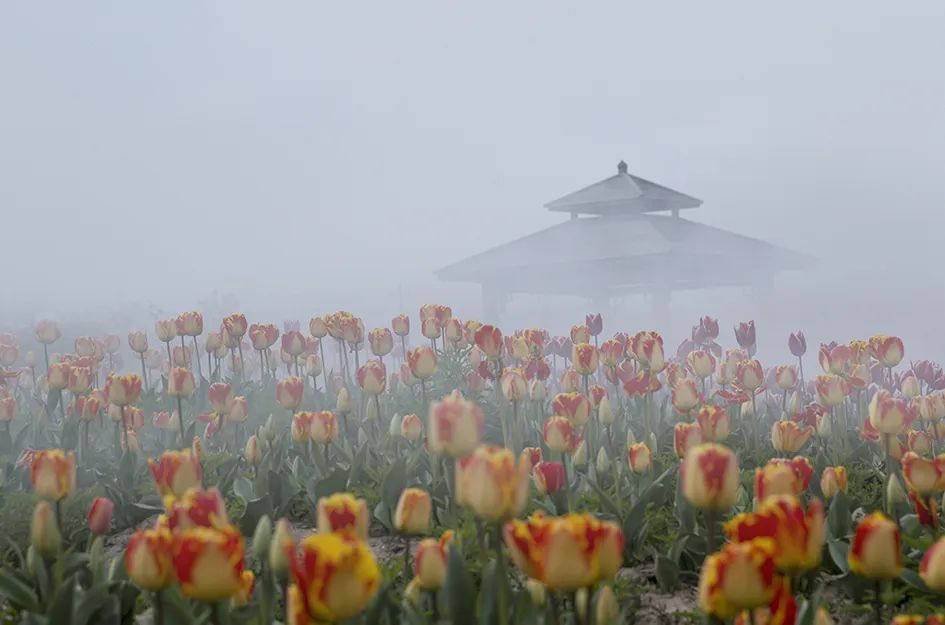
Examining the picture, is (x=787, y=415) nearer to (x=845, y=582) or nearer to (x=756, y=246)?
(x=845, y=582)

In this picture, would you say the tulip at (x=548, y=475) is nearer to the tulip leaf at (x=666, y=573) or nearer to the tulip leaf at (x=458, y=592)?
the tulip leaf at (x=666, y=573)

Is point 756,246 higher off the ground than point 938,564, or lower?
higher

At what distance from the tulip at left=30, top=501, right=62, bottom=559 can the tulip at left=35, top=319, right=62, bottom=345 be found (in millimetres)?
4615

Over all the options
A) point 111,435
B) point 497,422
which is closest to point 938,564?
point 497,422

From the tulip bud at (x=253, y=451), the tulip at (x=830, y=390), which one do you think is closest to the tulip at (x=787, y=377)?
the tulip at (x=830, y=390)

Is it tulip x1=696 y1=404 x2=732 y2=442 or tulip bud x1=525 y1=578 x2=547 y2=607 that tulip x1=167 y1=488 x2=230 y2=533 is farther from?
tulip x1=696 y1=404 x2=732 y2=442

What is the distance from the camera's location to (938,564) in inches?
61.7

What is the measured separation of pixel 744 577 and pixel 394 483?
2062 mm

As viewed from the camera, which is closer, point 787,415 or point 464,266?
point 787,415

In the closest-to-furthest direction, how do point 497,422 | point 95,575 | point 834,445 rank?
1. point 95,575
2. point 834,445
3. point 497,422

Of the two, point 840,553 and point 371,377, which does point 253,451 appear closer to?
point 371,377

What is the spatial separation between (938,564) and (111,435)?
16.8 ft

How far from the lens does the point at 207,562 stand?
4.63 feet

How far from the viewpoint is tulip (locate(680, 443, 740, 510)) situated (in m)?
1.66
